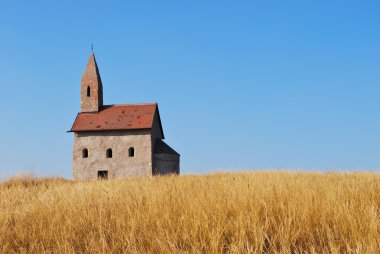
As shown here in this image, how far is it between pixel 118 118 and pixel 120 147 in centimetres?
263

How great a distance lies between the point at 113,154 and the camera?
30.7m

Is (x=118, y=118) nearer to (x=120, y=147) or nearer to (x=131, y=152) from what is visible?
(x=120, y=147)

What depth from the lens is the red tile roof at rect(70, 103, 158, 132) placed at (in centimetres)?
3064

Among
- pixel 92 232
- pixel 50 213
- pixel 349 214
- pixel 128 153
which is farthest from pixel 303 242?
pixel 128 153

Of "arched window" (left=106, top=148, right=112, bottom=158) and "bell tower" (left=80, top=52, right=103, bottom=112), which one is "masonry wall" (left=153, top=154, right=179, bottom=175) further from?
"bell tower" (left=80, top=52, right=103, bottom=112)

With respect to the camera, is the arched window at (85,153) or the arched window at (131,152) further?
the arched window at (85,153)

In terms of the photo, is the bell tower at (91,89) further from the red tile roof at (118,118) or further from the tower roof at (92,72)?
the red tile roof at (118,118)

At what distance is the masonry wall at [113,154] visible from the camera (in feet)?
98.7

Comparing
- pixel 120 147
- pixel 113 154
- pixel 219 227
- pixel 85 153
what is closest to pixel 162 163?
pixel 120 147

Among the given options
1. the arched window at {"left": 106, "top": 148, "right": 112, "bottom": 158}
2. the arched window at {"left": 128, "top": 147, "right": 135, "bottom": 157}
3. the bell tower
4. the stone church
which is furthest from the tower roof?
the arched window at {"left": 128, "top": 147, "right": 135, "bottom": 157}

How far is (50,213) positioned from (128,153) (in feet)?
80.7

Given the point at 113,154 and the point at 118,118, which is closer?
the point at 113,154

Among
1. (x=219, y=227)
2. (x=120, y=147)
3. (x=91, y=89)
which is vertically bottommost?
(x=219, y=227)

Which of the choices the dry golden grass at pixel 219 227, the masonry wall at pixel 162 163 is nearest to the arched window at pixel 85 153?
the masonry wall at pixel 162 163
